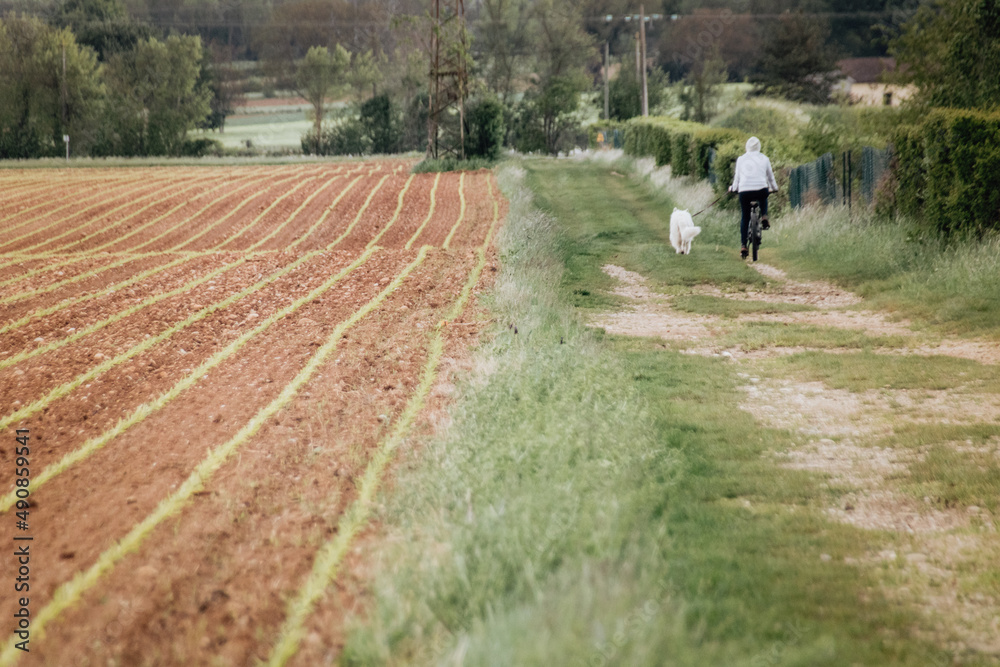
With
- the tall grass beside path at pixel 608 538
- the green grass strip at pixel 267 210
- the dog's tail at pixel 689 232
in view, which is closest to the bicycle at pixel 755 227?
the dog's tail at pixel 689 232

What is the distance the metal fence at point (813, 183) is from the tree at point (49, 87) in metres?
54.8

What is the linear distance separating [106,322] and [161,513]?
5.91 meters

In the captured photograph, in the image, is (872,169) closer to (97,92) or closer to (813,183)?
(813,183)

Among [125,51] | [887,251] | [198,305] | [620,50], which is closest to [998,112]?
[887,251]

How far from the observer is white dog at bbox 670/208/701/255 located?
14.8 meters

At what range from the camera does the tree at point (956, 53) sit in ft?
55.1

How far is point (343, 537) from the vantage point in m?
4.78

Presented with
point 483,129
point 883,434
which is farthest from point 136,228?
A: point 483,129

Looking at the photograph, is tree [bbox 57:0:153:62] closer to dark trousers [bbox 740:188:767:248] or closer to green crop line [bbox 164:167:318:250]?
green crop line [bbox 164:167:318:250]

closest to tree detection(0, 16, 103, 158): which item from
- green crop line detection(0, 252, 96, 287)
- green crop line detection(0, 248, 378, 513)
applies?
green crop line detection(0, 252, 96, 287)

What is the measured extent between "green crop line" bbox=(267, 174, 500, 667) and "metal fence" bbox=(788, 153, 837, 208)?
11.6 metres

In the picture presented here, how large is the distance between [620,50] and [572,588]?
96.3 metres

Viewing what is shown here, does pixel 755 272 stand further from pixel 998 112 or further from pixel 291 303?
pixel 291 303

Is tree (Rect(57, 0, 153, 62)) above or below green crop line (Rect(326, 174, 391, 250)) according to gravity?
above
